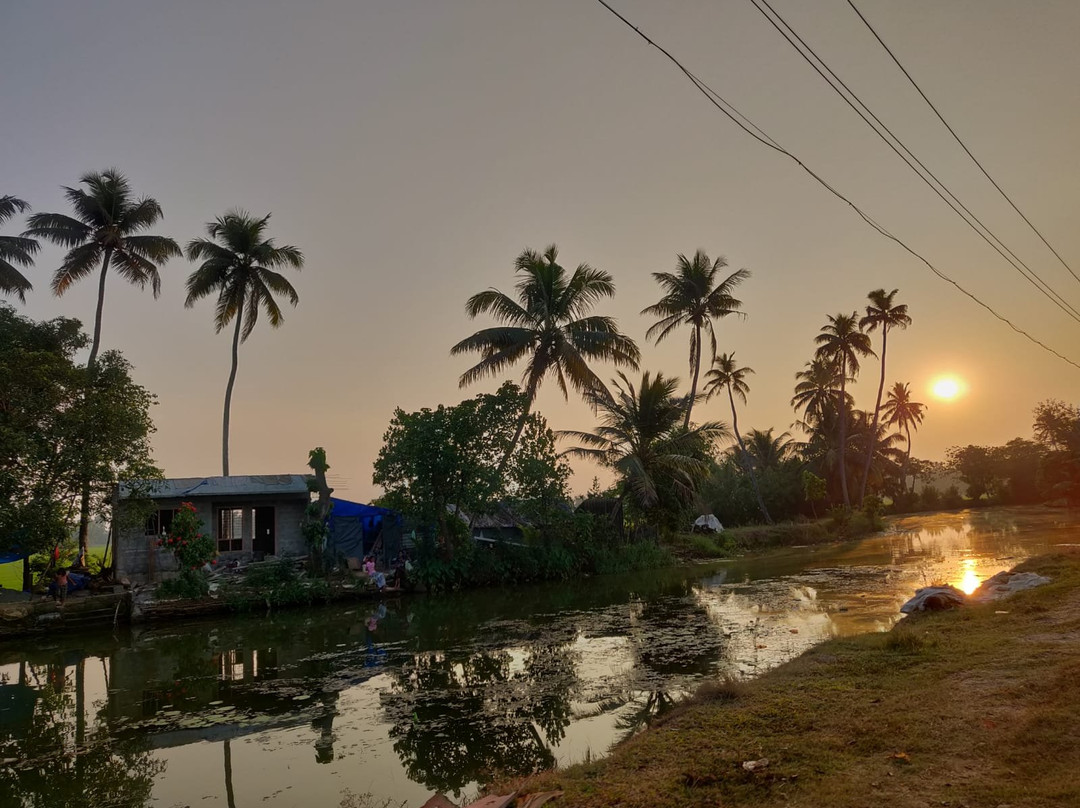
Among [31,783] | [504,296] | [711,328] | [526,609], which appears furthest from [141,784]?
[711,328]

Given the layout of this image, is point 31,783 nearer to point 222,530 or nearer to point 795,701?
point 795,701

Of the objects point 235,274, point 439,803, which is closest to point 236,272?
point 235,274

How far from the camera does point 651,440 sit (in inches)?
1091

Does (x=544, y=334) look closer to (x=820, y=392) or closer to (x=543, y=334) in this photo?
(x=543, y=334)

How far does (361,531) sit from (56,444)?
879 centimetres

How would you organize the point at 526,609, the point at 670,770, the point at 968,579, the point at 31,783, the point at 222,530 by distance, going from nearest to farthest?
the point at 670,770 → the point at 31,783 → the point at 968,579 → the point at 526,609 → the point at 222,530

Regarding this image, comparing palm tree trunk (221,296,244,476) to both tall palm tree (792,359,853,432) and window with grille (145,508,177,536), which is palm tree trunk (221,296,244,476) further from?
tall palm tree (792,359,853,432)

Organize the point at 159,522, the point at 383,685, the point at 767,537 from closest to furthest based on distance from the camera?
the point at 383,685 → the point at 159,522 → the point at 767,537

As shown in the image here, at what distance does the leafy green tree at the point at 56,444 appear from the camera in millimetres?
15891

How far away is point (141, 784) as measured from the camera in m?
6.51

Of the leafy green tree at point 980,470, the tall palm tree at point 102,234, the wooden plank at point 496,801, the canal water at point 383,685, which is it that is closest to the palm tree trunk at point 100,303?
the tall palm tree at point 102,234

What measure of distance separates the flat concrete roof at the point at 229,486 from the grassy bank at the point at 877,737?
17779 mm

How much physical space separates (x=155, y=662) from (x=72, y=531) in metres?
7.09

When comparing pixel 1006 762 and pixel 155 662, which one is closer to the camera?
pixel 1006 762
